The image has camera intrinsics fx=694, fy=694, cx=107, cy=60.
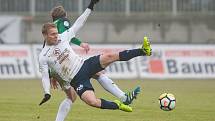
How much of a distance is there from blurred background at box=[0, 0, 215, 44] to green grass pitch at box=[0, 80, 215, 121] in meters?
11.8

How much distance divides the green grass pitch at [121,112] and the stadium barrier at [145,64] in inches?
109

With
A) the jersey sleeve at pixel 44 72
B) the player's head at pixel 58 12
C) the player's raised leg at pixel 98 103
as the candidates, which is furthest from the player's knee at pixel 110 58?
the player's head at pixel 58 12

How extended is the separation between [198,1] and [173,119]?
24.9 metres

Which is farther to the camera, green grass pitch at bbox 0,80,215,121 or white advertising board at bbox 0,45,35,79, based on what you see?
white advertising board at bbox 0,45,35,79

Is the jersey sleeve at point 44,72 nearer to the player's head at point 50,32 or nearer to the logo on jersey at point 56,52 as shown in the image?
the logo on jersey at point 56,52

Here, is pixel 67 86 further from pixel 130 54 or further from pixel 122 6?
pixel 122 6

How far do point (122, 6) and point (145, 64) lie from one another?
914cm

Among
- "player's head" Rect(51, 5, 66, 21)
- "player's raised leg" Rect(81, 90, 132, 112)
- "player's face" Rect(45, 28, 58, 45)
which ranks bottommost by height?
"player's raised leg" Rect(81, 90, 132, 112)

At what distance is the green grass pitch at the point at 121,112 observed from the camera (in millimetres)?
16152

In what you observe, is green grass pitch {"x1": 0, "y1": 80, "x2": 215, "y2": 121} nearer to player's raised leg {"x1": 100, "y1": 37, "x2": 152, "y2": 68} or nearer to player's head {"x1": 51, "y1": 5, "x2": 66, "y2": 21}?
player's head {"x1": 51, "y1": 5, "x2": 66, "y2": 21}

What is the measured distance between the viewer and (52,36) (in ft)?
43.1

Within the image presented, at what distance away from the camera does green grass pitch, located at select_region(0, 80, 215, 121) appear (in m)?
16.2

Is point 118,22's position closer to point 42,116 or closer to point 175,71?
point 175,71

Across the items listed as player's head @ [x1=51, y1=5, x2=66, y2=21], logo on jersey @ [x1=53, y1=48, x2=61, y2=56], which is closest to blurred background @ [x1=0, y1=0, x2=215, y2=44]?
player's head @ [x1=51, y1=5, x2=66, y2=21]
